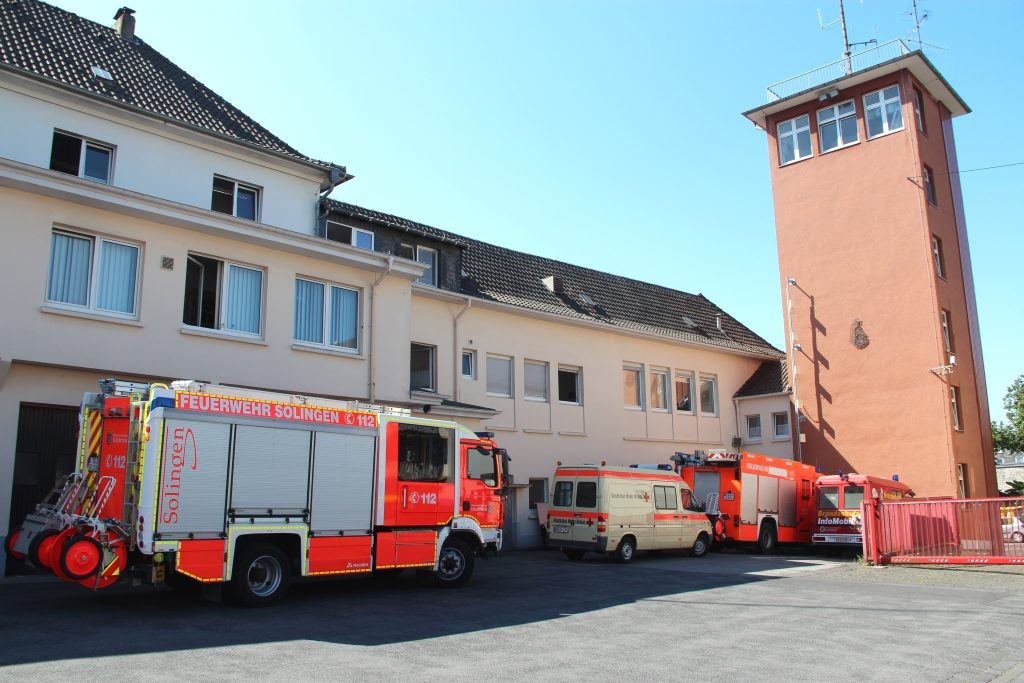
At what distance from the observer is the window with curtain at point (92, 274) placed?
14.0 meters

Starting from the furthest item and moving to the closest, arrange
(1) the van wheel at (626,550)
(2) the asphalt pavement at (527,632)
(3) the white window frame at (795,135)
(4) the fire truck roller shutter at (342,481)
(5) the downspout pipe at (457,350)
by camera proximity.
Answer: (3) the white window frame at (795,135), (5) the downspout pipe at (457,350), (1) the van wheel at (626,550), (4) the fire truck roller shutter at (342,481), (2) the asphalt pavement at (527,632)

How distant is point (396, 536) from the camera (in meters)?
12.8

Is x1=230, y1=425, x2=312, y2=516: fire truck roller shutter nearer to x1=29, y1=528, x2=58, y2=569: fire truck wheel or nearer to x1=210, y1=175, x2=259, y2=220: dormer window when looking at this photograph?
x1=29, y1=528, x2=58, y2=569: fire truck wheel

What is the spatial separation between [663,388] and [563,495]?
34.2 feet

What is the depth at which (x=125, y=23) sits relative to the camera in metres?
19.5

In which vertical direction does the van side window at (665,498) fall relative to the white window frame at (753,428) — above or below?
below

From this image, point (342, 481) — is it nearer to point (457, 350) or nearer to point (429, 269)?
point (457, 350)

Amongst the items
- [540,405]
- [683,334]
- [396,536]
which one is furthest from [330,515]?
[683,334]

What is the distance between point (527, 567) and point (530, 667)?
1003 cm

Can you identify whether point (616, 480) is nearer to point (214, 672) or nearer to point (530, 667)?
point (530, 667)

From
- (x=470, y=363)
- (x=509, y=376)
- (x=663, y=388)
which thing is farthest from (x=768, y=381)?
(x=470, y=363)

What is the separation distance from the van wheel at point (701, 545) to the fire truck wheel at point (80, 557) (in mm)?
15320

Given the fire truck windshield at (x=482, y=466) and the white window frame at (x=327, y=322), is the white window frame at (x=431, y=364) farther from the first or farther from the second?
the fire truck windshield at (x=482, y=466)

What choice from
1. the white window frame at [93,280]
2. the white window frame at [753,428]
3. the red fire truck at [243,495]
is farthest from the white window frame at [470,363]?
the white window frame at [753,428]
